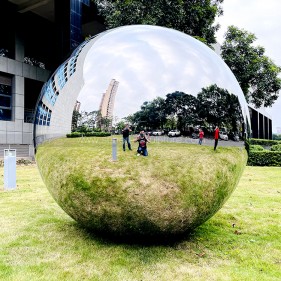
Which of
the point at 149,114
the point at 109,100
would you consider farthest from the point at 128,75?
the point at 149,114

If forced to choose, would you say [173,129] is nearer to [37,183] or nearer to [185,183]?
[185,183]

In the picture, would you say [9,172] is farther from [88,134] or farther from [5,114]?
[5,114]

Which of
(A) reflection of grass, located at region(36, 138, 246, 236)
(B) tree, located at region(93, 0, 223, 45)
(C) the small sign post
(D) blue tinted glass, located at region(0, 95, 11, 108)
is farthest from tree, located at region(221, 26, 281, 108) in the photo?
(A) reflection of grass, located at region(36, 138, 246, 236)

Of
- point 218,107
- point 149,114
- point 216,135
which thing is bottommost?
point 216,135

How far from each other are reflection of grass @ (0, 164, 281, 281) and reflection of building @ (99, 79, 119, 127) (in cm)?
185

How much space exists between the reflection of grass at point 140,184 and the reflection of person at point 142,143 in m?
0.07

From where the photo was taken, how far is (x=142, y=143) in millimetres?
3996

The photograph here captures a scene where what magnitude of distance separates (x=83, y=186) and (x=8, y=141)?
68.9 ft

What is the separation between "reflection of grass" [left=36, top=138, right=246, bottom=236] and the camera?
3.96 metres

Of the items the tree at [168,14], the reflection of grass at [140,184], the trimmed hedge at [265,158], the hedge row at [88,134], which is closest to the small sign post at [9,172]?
the reflection of grass at [140,184]

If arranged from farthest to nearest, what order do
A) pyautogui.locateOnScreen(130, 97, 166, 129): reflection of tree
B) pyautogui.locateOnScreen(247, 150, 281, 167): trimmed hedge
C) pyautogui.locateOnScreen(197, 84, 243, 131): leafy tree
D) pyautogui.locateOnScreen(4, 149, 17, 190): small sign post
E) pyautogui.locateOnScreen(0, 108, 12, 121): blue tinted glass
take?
pyautogui.locateOnScreen(0, 108, 12, 121): blue tinted glass
pyautogui.locateOnScreen(247, 150, 281, 167): trimmed hedge
pyautogui.locateOnScreen(4, 149, 17, 190): small sign post
pyautogui.locateOnScreen(197, 84, 243, 131): leafy tree
pyautogui.locateOnScreen(130, 97, 166, 129): reflection of tree

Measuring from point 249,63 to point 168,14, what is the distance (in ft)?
31.9

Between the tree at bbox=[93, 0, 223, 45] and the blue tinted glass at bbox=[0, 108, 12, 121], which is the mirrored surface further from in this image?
the blue tinted glass at bbox=[0, 108, 12, 121]

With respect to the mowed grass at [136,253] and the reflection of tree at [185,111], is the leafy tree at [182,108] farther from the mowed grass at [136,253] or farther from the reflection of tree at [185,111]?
the mowed grass at [136,253]
